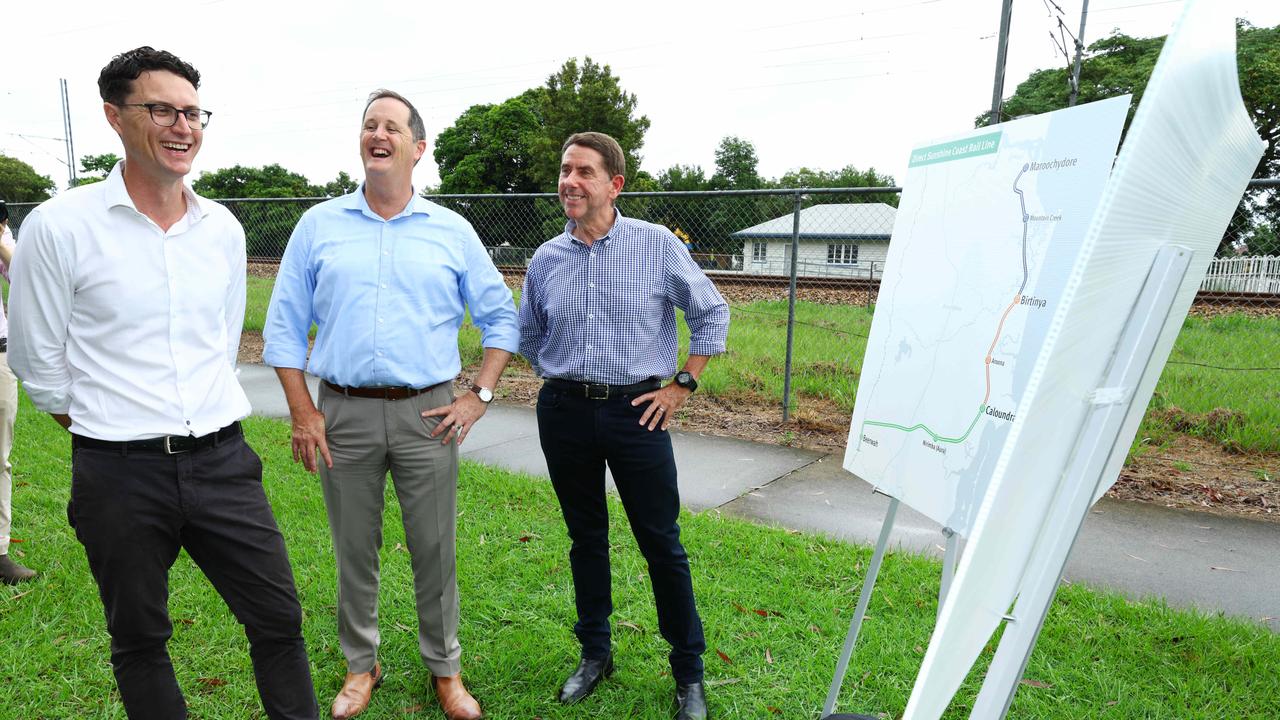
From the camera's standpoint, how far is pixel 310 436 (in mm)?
2660

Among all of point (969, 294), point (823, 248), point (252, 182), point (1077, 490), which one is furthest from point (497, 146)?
point (1077, 490)

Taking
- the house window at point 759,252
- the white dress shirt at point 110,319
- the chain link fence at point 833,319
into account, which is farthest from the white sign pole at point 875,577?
Answer: the house window at point 759,252

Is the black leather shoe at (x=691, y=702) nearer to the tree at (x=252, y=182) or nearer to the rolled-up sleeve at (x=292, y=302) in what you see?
the rolled-up sleeve at (x=292, y=302)

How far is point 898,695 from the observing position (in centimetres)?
289

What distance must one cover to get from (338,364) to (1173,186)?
2.44 m

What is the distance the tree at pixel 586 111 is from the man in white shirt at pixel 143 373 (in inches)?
1439

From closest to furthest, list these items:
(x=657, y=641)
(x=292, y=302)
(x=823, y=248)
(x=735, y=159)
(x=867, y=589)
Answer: (x=867, y=589) → (x=292, y=302) → (x=657, y=641) → (x=823, y=248) → (x=735, y=159)

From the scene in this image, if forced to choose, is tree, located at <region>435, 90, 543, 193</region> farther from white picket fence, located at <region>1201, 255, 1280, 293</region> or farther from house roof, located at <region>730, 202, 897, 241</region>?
white picket fence, located at <region>1201, 255, 1280, 293</region>

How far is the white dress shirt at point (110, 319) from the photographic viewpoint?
206 centimetres

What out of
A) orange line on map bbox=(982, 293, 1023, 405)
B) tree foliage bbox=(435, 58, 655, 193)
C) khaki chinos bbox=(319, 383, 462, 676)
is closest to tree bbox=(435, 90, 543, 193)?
tree foliage bbox=(435, 58, 655, 193)

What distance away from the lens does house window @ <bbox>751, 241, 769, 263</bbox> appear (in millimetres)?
10120

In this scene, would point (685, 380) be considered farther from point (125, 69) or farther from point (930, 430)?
point (125, 69)

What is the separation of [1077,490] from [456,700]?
2498mm

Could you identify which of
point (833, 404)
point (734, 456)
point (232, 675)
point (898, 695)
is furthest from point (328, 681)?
point (833, 404)
